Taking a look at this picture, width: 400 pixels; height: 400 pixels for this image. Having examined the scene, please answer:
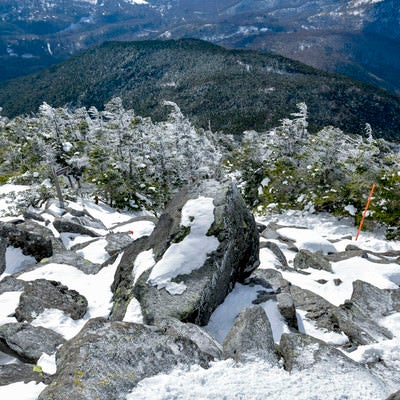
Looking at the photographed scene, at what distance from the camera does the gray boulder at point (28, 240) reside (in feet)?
49.4

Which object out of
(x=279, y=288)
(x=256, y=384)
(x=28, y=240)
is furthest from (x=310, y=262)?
(x=28, y=240)

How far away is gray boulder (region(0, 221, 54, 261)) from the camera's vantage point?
1505 cm

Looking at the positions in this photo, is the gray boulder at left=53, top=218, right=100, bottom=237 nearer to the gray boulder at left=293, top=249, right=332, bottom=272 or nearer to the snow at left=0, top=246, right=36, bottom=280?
the snow at left=0, top=246, right=36, bottom=280

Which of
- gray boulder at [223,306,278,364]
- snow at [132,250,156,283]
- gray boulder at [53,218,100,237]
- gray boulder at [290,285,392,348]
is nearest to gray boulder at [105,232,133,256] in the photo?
gray boulder at [53,218,100,237]

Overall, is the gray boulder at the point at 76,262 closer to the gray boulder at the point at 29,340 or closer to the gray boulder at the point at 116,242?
the gray boulder at the point at 116,242

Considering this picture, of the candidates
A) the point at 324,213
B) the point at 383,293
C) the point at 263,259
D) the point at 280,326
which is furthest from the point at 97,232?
the point at 324,213

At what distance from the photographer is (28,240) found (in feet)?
50.1

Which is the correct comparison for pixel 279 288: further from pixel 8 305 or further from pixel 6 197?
pixel 6 197

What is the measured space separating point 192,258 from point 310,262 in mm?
8001

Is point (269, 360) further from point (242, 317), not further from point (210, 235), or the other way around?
point (210, 235)

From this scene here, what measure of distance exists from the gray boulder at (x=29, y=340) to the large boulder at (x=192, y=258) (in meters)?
1.78

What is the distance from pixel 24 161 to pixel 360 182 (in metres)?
46.0

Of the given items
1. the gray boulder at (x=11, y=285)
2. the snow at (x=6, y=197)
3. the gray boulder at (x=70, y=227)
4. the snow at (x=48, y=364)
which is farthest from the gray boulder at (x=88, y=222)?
the snow at (x=48, y=364)

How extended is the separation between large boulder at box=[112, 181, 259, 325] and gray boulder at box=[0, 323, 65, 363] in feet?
5.84
